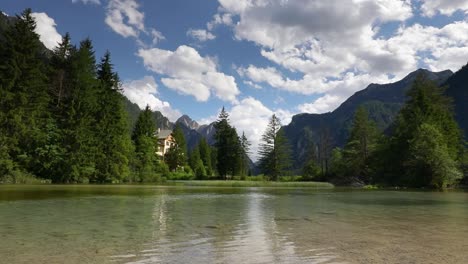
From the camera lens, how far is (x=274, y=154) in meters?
83.5

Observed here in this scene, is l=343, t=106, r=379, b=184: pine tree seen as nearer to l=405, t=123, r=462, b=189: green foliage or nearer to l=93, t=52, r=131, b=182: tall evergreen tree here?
l=405, t=123, r=462, b=189: green foliage

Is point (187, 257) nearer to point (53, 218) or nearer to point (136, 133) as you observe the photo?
point (53, 218)

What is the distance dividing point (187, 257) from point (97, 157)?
4796 centimetres

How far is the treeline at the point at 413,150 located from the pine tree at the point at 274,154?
7498 mm

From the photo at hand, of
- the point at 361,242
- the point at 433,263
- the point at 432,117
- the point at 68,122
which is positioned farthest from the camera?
the point at 432,117

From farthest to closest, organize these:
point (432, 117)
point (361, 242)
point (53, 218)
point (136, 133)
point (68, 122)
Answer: point (136, 133)
point (432, 117)
point (68, 122)
point (53, 218)
point (361, 242)

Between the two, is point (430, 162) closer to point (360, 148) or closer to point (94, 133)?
point (360, 148)

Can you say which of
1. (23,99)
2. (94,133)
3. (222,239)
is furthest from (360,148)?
(222,239)

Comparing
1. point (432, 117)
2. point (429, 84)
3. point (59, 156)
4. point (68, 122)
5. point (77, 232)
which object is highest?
point (429, 84)

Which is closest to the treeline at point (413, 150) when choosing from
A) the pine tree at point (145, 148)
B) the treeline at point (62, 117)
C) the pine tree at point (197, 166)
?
the pine tree at point (197, 166)

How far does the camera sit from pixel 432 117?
58750 millimetres

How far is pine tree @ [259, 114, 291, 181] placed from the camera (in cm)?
8244

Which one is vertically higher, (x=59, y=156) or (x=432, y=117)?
(x=432, y=117)

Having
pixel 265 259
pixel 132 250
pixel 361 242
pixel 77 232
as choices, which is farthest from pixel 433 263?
pixel 77 232
